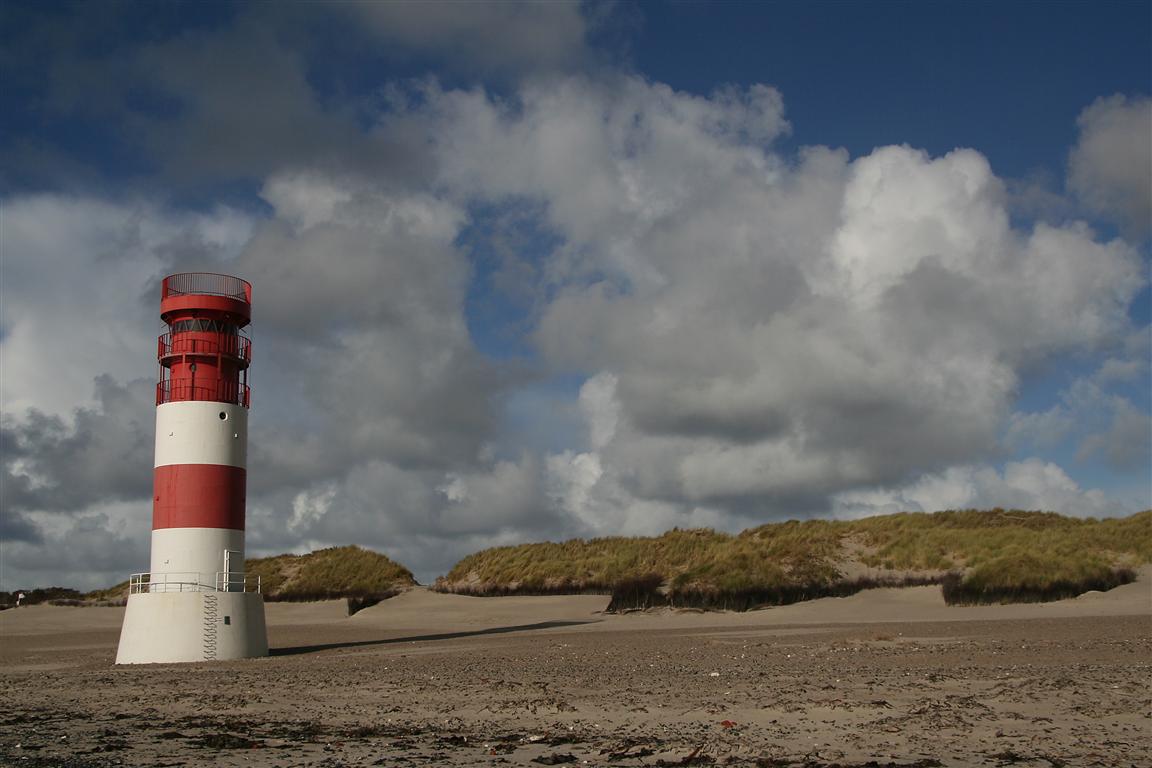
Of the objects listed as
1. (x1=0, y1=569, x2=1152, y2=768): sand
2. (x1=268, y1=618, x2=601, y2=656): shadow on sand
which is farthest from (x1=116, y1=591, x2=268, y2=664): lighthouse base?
(x1=268, y1=618, x2=601, y2=656): shadow on sand

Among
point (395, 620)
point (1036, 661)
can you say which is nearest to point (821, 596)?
point (395, 620)

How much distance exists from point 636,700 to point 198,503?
13.0m

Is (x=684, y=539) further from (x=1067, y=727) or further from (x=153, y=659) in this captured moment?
(x=1067, y=727)

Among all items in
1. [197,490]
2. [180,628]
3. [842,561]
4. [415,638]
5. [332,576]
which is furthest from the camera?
[332,576]

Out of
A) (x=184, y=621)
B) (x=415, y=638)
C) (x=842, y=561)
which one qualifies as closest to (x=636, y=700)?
(x=184, y=621)

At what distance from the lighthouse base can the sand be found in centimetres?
92

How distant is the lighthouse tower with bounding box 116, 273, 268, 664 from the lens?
2312 centimetres

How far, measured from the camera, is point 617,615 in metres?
35.9

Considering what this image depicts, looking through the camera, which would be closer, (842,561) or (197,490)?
(197,490)

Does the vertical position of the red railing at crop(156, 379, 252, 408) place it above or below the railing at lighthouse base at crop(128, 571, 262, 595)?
above

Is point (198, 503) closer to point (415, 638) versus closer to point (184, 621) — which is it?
point (184, 621)

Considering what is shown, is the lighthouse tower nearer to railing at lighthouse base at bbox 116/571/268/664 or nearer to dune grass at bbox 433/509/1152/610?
railing at lighthouse base at bbox 116/571/268/664

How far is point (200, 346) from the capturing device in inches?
953

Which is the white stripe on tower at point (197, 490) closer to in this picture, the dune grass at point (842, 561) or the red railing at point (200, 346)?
the red railing at point (200, 346)
